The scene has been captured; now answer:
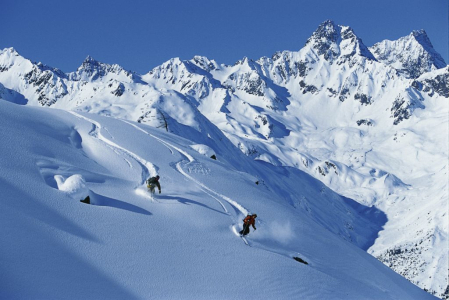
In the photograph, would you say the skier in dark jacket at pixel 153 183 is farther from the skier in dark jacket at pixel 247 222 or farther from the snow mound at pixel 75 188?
the skier in dark jacket at pixel 247 222

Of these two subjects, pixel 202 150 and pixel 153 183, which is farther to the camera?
pixel 202 150

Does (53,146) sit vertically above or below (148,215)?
above

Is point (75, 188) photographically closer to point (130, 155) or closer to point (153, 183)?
point (153, 183)

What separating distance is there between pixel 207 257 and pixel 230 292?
230 cm

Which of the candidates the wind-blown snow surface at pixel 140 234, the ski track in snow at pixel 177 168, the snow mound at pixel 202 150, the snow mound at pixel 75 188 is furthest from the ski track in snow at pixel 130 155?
the snow mound at pixel 202 150

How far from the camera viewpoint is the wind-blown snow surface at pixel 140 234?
15.8 meters

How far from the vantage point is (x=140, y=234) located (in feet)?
63.6

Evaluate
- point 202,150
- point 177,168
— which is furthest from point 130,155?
point 202,150

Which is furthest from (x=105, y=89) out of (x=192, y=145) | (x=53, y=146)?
(x=53, y=146)

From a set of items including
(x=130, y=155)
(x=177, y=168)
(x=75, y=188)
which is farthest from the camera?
(x=177, y=168)

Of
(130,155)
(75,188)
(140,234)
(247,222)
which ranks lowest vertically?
(140,234)

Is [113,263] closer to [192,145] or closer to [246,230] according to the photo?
[246,230]

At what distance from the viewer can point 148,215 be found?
21.4 m

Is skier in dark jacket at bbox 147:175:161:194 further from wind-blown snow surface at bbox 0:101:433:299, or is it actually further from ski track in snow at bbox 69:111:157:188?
ski track in snow at bbox 69:111:157:188
